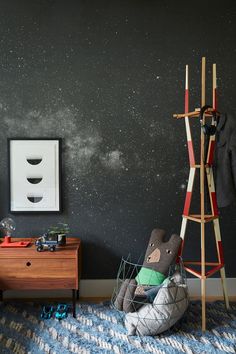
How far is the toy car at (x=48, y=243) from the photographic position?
103 inches

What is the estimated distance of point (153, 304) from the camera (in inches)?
91.2

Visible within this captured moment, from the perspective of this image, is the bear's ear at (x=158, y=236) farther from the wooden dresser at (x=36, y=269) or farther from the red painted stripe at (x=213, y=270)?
the wooden dresser at (x=36, y=269)

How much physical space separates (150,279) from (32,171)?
1.35 m

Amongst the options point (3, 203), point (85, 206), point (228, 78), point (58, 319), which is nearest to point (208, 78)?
point (228, 78)

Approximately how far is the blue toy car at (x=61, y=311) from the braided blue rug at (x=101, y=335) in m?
0.05

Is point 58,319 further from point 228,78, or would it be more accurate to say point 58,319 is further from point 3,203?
point 228,78

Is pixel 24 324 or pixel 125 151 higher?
pixel 125 151

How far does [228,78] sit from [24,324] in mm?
2609

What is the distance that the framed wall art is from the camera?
2.96 meters

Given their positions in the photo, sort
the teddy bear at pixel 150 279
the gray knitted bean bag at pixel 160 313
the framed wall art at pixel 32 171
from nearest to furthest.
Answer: the gray knitted bean bag at pixel 160 313 → the teddy bear at pixel 150 279 → the framed wall art at pixel 32 171

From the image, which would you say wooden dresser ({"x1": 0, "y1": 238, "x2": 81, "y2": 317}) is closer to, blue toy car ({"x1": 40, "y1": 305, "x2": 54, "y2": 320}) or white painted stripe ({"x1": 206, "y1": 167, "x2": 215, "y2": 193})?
blue toy car ({"x1": 40, "y1": 305, "x2": 54, "y2": 320})

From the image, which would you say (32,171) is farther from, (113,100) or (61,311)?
(61,311)

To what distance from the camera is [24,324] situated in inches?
97.0

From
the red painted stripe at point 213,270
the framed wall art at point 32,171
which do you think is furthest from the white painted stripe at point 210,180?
the framed wall art at point 32,171
